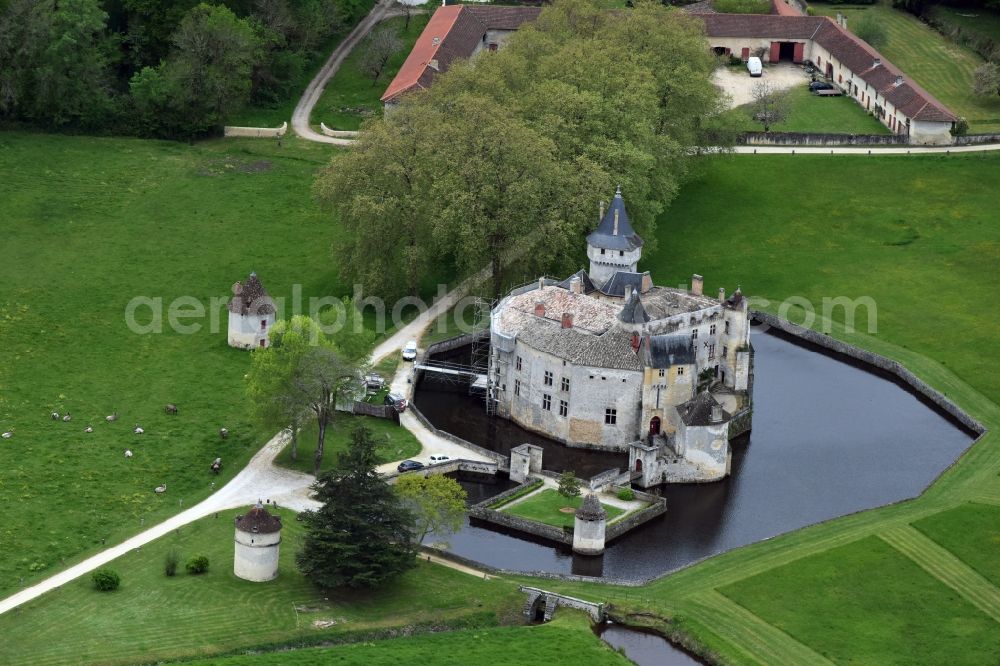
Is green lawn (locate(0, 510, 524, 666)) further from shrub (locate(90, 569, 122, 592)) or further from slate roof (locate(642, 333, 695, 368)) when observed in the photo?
slate roof (locate(642, 333, 695, 368))

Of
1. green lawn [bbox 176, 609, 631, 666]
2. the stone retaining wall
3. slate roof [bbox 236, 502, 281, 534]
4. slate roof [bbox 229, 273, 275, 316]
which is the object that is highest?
slate roof [bbox 229, 273, 275, 316]

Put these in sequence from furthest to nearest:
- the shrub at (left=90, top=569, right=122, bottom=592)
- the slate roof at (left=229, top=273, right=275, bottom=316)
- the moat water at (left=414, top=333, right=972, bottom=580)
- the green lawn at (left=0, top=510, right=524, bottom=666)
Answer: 1. the slate roof at (left=229, top=273, right=275, bottom=316)
2. the moat water at (left=414, top=333, right=972, bottom=580)
3. the shrub at (left=90, top=569, right=122, bottom=592)
4. the green lawn at (left=0, top=510, right=524, bottom=666)

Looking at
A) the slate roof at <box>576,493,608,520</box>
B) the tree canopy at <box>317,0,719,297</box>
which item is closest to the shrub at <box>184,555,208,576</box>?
the slate roof at <box>576,493,608,520</box>

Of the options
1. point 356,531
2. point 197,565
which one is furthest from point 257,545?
point 356,531

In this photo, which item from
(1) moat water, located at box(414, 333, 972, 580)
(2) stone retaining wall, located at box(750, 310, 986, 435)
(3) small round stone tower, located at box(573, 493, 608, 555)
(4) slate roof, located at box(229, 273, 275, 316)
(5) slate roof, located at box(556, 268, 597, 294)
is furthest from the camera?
(4) slate roof, located at box(229, 273, 275, 316)

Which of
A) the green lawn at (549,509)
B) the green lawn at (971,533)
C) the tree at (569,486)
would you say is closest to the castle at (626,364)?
the tree at (569,486)

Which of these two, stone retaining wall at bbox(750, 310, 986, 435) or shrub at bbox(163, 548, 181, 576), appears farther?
stone retaining wall at bbox(750, 310, 986, 435)

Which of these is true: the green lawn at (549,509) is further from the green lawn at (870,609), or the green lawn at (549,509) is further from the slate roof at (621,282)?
the slate roof at (621,282)
